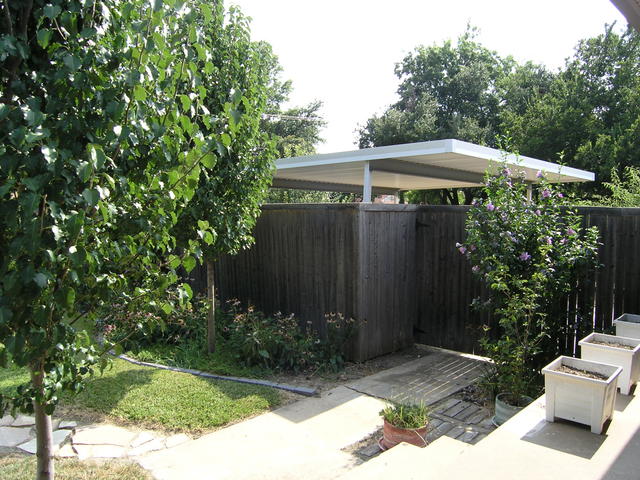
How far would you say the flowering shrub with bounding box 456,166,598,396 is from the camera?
381 centimetres

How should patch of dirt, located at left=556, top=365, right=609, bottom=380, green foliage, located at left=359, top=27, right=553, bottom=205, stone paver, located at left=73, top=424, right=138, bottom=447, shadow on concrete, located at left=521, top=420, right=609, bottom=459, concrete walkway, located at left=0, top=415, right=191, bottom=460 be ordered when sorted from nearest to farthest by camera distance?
shadow on concrete, located at left=521, top=420, right=609, bottom=459
patch of dirt, located at left=556, top=365, right=609, bottom=380
concrete walkway, located at left=0, top=415, right=191, bottom=460
stone paver, located at left=73, top=424, right=138, bottom=447
green foliage, located at left=359, top=27, right=553, bottom=205

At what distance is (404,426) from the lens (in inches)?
125

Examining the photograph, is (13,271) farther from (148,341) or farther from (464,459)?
(148,341)

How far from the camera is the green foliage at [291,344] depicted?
4.97 metres

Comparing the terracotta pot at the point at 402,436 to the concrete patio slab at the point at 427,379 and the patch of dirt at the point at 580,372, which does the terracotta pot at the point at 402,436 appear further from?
the patch of dirt at the point at 580,372

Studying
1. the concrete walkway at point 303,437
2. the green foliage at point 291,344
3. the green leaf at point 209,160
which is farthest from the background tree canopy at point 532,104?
the green leaf at point 209,160

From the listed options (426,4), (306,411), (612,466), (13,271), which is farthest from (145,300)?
(426,4)

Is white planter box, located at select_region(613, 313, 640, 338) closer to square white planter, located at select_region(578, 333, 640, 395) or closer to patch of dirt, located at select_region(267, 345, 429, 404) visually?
square white planter, located at select_region(578, 333, 640, 395)

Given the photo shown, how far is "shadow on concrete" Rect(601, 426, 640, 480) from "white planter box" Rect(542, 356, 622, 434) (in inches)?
6.4

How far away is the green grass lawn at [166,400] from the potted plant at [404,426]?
125cm

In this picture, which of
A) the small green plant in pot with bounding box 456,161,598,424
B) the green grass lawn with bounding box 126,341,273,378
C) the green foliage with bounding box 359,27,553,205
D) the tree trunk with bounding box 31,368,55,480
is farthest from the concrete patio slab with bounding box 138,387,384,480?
the green foliage with bounding box 359,27,553,205

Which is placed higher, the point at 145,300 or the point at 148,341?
the point at 145,300

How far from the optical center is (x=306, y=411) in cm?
398

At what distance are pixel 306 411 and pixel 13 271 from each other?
311 cm
